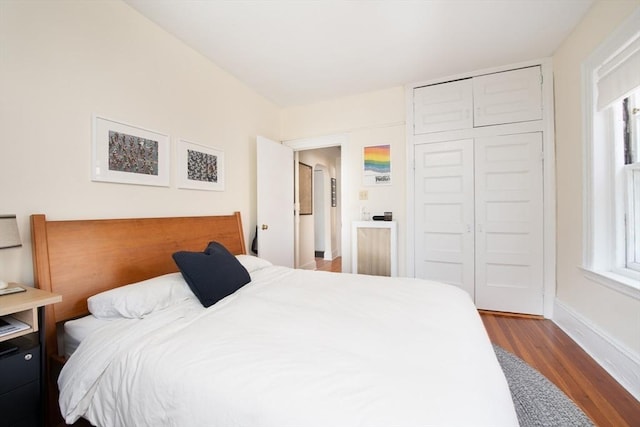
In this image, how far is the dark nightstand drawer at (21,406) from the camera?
1117 mm

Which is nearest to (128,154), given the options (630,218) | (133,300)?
(133,300)

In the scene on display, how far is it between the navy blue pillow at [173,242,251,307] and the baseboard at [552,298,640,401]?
2.52 meters

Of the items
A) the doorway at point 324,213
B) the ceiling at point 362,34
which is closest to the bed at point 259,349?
the ceiling at point 362,34

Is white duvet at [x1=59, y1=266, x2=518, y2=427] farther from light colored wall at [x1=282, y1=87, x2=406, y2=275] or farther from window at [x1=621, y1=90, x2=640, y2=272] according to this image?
light colored wall at [x1=282, y1=87, x2=406, y2=275]

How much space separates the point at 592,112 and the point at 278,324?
2.78m

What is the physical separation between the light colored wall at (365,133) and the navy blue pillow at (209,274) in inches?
80.7

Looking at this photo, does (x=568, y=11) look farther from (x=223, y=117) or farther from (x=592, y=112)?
(x=223, y=117)

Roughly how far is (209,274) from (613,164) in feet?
9.68

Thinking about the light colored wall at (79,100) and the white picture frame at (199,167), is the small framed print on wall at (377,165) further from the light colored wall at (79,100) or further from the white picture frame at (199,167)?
the light colored wall at (79,100)

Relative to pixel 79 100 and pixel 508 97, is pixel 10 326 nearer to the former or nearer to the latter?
pixel 79 100

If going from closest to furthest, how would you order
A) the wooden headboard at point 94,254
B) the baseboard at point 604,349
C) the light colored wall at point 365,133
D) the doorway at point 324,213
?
the wooden headboard at point 94,254 → the baseboard at point 604,349 → the light colored wall at point 365,133 → the doorway at point 324,213

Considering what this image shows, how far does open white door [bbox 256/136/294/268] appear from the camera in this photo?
3178mm

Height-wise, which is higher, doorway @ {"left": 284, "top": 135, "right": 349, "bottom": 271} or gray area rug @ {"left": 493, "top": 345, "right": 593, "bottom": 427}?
doorway @ {"left": 284, "top": 135, "right": 349, "bottom": 271}

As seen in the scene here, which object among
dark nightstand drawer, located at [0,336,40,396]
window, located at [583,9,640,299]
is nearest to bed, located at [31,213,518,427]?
dark nightstand drawer, located at [0,336,40,396]
